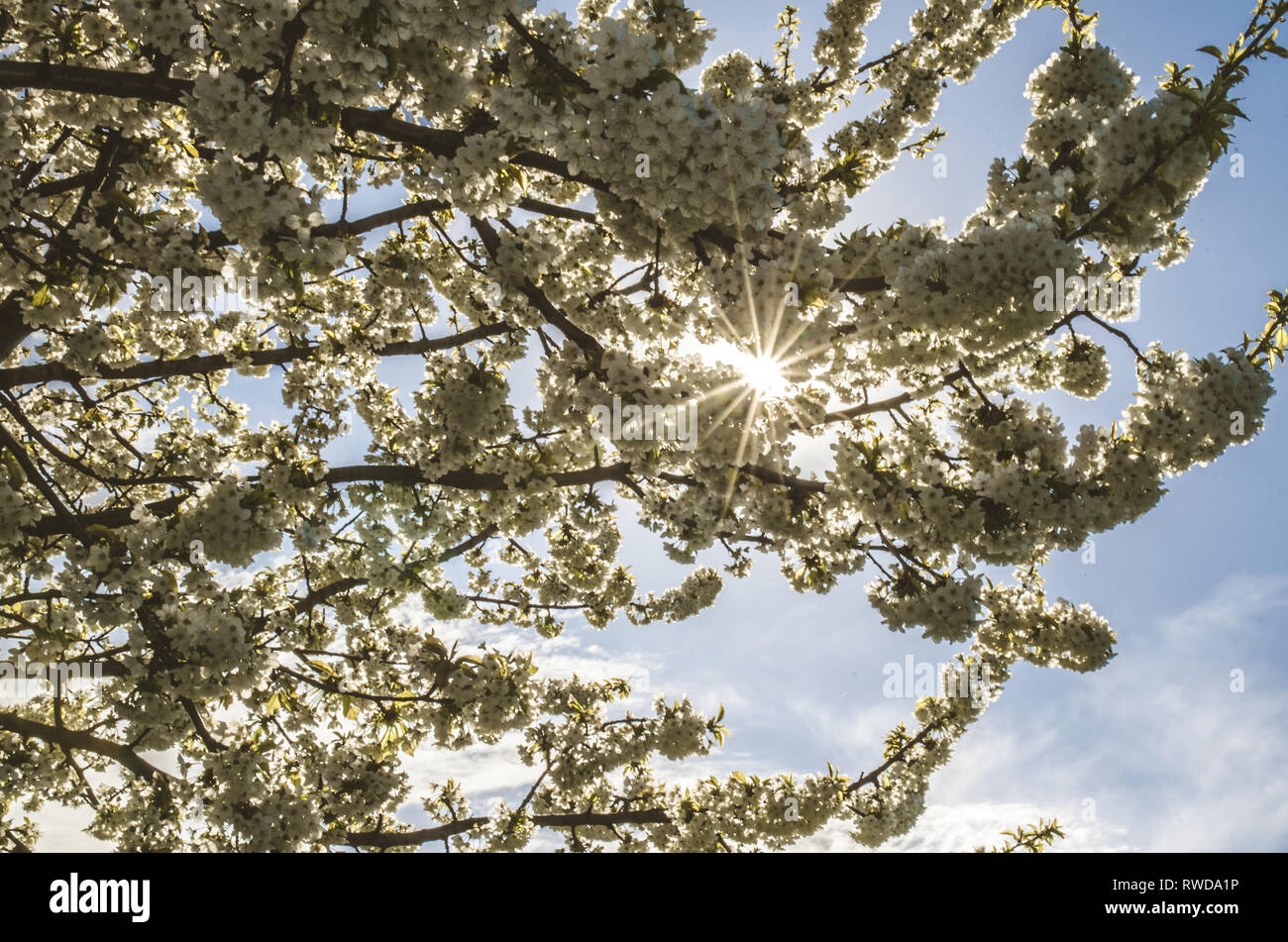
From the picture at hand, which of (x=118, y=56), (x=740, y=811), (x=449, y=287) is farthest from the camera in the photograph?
(x=740, y=811)

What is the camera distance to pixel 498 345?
6574 mm

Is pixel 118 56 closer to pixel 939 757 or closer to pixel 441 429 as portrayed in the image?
pixel 441 429

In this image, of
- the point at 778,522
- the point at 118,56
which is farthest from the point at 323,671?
the point at 118,56

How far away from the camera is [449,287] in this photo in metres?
7.57

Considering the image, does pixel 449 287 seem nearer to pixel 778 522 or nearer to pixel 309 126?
pixel 309 126

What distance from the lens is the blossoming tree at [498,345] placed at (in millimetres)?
3832

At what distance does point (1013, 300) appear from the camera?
3842mm

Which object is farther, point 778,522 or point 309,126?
point 778,522

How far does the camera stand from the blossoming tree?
3832 millimetres

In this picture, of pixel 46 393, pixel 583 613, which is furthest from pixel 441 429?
pixel 46 393

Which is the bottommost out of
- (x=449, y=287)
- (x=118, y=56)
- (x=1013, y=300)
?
(x=1013, y=300)
